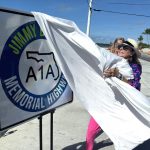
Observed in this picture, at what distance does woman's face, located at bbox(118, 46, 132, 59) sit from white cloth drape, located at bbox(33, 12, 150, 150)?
0.61m

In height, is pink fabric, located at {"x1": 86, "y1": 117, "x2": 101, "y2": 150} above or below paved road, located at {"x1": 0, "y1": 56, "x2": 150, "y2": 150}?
above

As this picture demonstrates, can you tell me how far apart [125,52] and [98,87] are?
1062 mm

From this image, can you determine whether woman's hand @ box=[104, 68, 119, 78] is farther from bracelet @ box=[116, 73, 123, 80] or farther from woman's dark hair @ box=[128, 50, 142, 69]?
woman's dark hair @ box=[128, 50, 142, 69]

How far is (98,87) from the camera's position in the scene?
3707 mm

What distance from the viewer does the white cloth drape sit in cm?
345

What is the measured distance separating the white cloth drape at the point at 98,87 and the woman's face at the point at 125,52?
24.1 inches

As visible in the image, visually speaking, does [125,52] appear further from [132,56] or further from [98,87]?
[98,87]

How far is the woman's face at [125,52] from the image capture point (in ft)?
15.0

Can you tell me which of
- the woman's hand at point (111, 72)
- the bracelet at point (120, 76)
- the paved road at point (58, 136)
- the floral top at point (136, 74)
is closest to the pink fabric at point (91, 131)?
the paved road at point (58, 136)

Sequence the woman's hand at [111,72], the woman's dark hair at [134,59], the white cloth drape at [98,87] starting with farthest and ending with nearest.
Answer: the woman's dark hair at [134,59]
the woman's hand at [111,72]
the white cloth drape at [98,87]

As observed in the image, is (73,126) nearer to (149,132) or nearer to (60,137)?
(60,137)

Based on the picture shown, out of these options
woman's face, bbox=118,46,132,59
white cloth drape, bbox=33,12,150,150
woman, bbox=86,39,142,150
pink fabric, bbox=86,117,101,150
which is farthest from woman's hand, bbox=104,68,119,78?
pink fabric, bbox=86,117,101,150

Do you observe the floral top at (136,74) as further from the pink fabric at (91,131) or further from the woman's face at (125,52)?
the pink fabric at (91,131)

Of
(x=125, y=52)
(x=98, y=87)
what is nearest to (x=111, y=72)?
(x=98, y=87)
